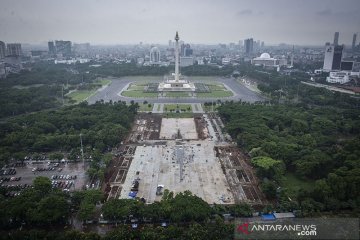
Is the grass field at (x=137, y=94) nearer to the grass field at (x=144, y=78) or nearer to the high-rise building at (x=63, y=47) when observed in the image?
the grass field at (x=144, y=78)

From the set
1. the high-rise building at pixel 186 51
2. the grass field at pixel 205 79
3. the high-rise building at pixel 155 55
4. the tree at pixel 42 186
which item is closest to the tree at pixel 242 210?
the tree at pixel 42 186

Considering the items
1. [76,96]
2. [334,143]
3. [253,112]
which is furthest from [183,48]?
[334,143]

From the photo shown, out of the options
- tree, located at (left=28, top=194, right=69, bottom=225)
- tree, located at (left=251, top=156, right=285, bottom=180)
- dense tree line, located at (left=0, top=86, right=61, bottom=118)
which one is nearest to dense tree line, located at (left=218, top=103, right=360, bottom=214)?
tree, located at (left=251, top=156, right=285, bottom=180)

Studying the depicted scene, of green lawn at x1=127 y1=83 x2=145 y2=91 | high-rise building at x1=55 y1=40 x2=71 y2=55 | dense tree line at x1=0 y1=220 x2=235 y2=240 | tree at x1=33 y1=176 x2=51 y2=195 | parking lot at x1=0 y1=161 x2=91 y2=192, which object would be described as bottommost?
parking lot at x1=0 y1=161 x2=91 y2=192

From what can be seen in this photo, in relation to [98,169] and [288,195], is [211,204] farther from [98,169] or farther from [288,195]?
[98,169]

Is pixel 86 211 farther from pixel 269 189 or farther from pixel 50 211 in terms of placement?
pixel 269 189

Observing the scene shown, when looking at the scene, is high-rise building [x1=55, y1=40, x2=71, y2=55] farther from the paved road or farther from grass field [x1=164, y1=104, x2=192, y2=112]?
grass field [x1=164, y1=104, x2=192, y2=112]
